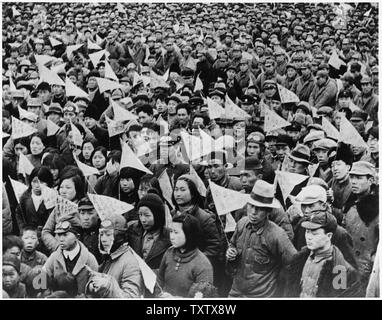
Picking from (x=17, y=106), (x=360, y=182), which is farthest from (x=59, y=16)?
(x=360, y=182)

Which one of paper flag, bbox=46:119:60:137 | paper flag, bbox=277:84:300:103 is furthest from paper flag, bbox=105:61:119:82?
paper flag, bbox=277:84:300:103

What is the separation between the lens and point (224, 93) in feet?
28.5

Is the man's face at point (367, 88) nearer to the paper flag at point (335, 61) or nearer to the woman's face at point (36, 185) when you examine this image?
the paper flag at point (335, 61)

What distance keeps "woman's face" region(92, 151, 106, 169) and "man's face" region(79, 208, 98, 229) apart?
63 cm

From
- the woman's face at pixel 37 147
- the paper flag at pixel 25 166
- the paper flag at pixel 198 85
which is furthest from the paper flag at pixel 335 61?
the paper flag at pixel 25 166

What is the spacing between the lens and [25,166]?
27.7ft

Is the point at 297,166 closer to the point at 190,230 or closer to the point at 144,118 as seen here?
the point at 190,230

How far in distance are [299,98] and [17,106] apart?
165 inches

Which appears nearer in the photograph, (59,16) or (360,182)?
(360,182)

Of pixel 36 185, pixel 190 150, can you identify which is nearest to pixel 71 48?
pixel 36 185

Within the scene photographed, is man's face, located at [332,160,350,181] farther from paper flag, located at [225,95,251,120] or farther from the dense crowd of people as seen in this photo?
paper flag, located at [225,95,251,120]

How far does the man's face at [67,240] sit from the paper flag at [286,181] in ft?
9.86

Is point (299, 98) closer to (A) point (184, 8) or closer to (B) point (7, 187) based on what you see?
(A) point (184, 8)
